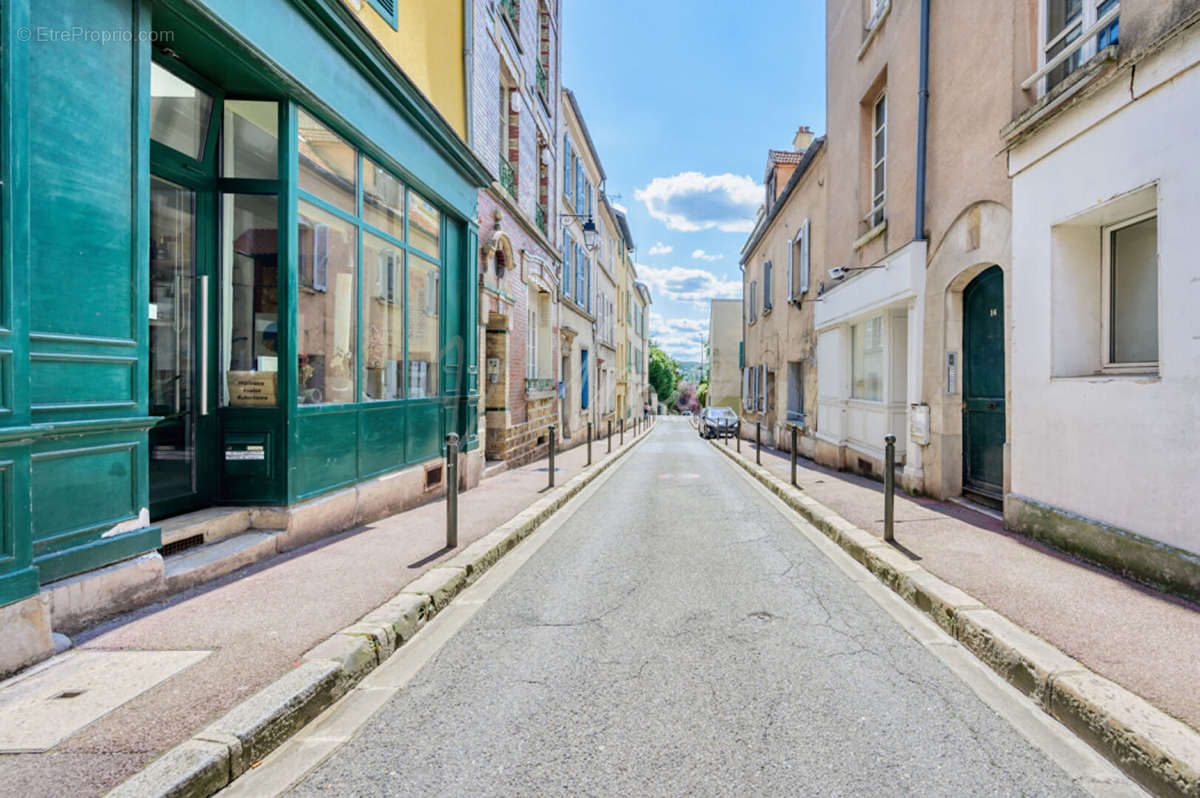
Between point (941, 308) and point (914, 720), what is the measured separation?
6198 mm

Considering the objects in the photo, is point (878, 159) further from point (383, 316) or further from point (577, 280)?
point (577, 280)

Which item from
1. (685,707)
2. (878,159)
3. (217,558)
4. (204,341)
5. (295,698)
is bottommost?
(685,707)

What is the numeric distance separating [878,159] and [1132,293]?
6208mm

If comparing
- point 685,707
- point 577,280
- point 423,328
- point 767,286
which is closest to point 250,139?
point 423,328

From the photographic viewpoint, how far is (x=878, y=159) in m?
10.2

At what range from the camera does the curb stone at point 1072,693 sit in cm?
219

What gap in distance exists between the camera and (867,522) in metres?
6.27

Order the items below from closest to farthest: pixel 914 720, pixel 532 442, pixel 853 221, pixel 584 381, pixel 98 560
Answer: pixel 914 720 < pixel 98 560 < pixel 853 221 < pixel 532 442 < pixel 584 381

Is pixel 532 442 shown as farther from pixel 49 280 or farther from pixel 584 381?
pixel 49 280

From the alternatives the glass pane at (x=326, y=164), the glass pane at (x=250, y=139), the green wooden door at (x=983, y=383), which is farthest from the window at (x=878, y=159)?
the glass pane at (x=250, y=139)

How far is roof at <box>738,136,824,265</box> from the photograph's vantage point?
1305cm

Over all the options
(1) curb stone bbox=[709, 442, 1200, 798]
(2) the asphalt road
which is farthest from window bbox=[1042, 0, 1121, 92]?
(2) the asphalt road

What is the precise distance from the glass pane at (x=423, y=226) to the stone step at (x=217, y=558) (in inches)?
150

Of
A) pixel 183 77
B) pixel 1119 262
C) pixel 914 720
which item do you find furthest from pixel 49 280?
pixel 1119 262
